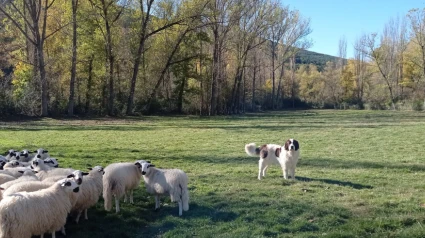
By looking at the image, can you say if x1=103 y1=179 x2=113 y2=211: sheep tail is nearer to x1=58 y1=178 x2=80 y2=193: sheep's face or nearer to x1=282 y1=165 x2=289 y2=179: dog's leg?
x1=58 y1=178 x2=80 y2=193: sheep's face

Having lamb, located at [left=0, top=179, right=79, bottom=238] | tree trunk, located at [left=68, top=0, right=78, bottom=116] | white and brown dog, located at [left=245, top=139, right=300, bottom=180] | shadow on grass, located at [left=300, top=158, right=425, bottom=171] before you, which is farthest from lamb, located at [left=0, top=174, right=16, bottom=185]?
tree trunk, located at [left=68, top=0, right=78, bottom=116]

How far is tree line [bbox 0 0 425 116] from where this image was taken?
128 feet

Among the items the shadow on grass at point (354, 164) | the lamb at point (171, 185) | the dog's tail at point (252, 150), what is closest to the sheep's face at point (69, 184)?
the lamb at point (171, 185)

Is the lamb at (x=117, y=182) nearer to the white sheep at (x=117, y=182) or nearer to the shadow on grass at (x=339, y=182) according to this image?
the white sheep at (x=117, y=182)

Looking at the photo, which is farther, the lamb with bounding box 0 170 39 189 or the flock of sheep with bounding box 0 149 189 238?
the lamb with bounding box 0 170 39 189

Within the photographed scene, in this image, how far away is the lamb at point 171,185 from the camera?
884 centimetres

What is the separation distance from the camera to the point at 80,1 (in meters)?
42.4

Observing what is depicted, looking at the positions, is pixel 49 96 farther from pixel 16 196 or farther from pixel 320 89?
pixel 320 89

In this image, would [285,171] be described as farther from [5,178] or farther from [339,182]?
[5,178]

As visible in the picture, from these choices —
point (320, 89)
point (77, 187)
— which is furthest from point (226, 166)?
point (320, 89)

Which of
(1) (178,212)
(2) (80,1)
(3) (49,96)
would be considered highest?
(2) (80,1)

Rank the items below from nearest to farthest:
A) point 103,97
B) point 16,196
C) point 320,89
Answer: point 16,196 < point 103,97 < point 320,89

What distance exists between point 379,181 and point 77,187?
8521mm

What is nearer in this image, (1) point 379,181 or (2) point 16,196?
(2) point 16,196
